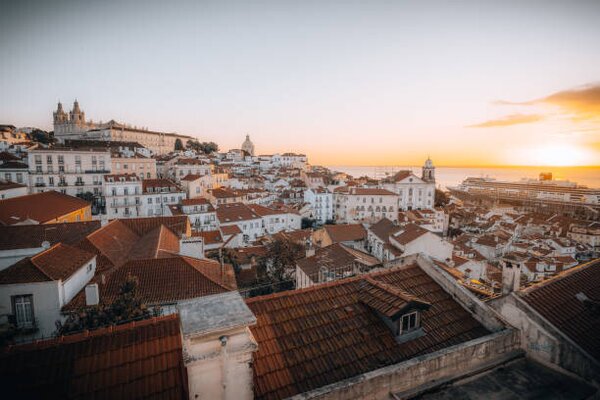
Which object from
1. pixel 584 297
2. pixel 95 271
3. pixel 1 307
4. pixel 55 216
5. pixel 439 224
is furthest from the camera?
pixel 439 224

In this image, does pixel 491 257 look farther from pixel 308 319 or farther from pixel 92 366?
pixel 92 366

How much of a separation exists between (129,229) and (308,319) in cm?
2024

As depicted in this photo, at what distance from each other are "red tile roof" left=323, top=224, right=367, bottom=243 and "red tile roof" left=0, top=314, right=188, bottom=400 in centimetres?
3695

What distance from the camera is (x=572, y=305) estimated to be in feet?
23.4

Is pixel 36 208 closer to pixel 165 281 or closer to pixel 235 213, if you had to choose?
pixel 165 281

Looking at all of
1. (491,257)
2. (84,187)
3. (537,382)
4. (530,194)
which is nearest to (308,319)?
(537,382)

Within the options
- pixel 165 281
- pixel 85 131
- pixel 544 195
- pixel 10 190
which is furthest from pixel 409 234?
pixel 544 195

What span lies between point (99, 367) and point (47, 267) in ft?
29.8

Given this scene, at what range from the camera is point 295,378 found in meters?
4.57

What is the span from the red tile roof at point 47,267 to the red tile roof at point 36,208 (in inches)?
577

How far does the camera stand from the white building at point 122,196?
44250 millimetres

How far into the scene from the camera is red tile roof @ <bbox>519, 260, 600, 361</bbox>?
6.24m

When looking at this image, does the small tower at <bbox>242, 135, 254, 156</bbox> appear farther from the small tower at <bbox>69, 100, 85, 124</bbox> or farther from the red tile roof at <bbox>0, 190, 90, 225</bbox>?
the red tile roof at <bbox>0, 190, 90, 225</bbox>

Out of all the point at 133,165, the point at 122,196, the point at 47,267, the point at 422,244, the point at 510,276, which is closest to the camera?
the point at 510,276
